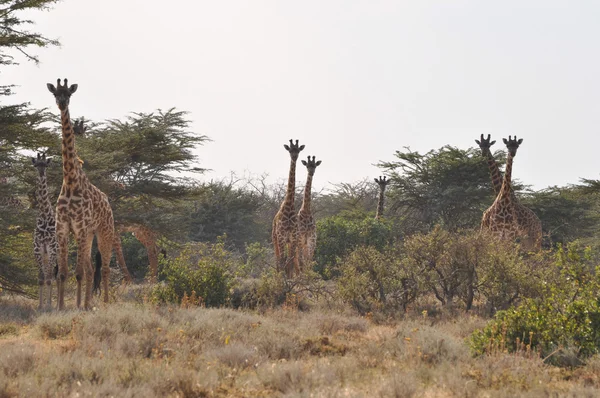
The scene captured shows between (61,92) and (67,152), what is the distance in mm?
1052

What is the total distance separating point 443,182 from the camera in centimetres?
2269

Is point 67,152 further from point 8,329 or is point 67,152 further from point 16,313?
point 8,329

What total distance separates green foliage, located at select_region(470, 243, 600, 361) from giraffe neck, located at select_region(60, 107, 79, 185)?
23.8 feet

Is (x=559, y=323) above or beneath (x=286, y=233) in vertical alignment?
beneath

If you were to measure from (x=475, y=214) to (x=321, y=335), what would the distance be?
15215 mm

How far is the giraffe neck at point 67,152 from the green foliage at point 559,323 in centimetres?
725

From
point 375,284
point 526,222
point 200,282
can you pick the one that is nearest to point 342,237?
point 526,222

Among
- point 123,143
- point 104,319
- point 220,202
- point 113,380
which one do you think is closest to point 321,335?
point 104,319

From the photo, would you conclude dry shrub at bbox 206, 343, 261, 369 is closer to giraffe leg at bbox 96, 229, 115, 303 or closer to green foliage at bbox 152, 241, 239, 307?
green foliage at bbox 152, 241, 239, 307

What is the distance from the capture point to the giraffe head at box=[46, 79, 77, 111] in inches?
409

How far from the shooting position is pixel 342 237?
63.7ft

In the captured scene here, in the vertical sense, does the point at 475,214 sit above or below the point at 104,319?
above

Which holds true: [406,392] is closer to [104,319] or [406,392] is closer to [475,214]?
[104,319]

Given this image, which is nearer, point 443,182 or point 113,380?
point 113,380
